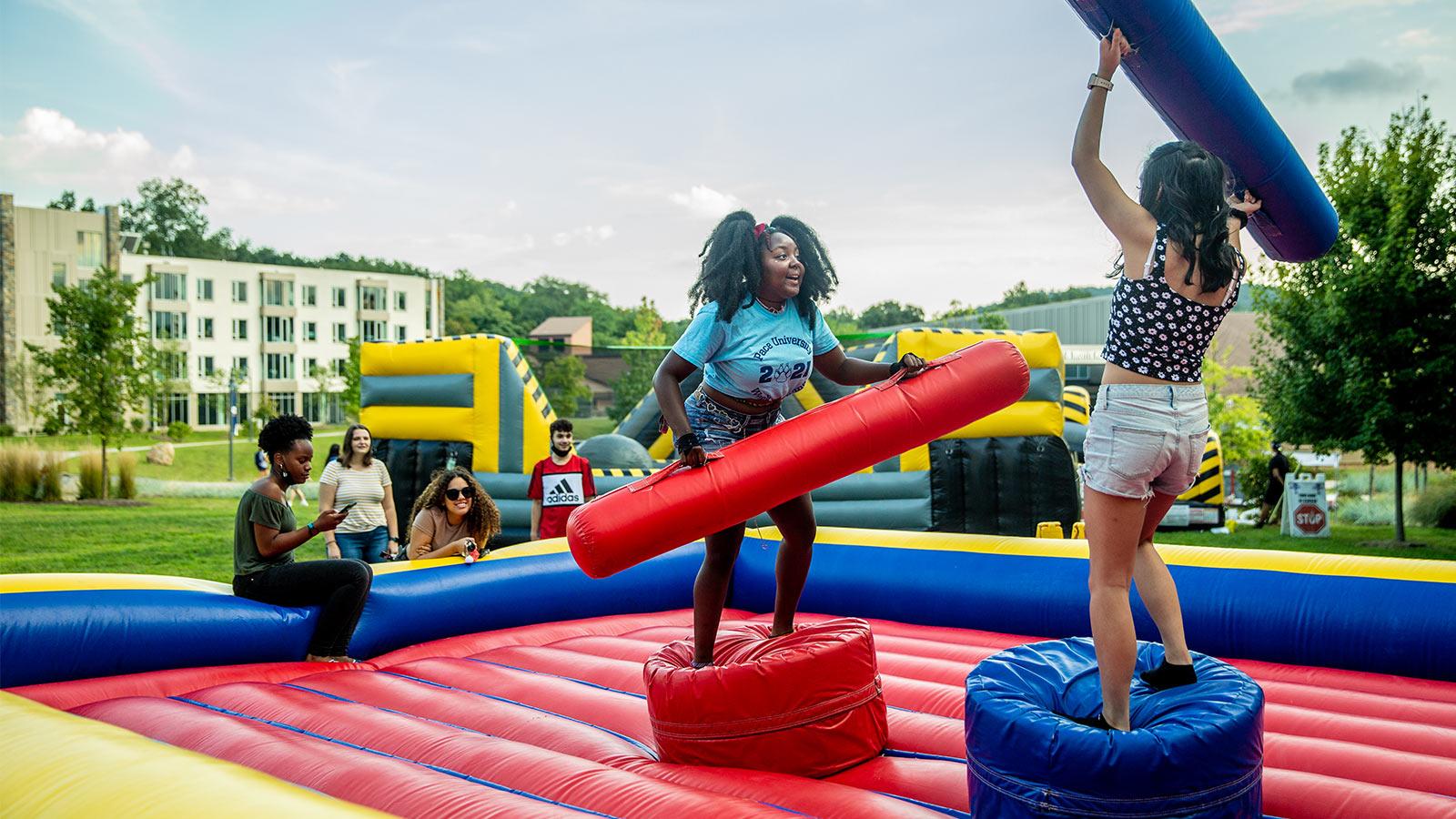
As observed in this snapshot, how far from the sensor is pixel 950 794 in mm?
2375

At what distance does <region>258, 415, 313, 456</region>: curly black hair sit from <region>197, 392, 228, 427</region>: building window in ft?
105

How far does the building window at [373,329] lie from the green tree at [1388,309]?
32939 millimetres

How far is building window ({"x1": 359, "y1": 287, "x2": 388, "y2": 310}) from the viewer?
38.0 meters

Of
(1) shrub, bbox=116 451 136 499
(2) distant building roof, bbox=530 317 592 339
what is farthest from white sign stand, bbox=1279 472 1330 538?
(2) distant building roof, bbox=530 317 592 339

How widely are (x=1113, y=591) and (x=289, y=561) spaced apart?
288 centimetres

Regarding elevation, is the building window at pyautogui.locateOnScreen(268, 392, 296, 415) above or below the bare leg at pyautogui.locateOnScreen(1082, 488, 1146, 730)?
above

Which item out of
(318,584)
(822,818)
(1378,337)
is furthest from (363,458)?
(1378,337)

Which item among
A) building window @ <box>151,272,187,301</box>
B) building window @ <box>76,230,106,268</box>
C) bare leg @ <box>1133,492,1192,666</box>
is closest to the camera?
bare leg @ <box>1133,492,1192,666</box>

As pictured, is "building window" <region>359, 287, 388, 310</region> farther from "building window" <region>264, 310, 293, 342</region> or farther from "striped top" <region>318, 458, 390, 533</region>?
"striped top" <region>318, 458, 390, 533</region>

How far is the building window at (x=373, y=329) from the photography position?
38.0m

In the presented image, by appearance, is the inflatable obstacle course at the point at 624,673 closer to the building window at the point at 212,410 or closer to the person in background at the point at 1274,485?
the person in background at the point at 1274,485

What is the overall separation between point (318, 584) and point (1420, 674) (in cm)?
358

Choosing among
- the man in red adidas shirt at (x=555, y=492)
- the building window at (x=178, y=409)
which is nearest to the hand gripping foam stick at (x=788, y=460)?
the man in red adidas shirt at (x=555, y=492)

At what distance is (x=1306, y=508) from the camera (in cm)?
1101
